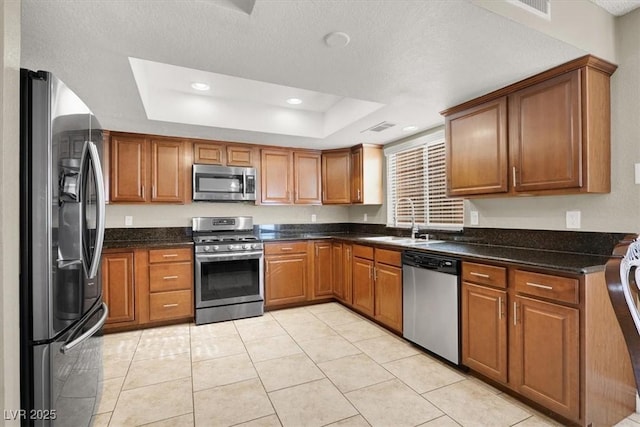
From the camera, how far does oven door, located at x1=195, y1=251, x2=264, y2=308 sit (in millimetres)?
3611

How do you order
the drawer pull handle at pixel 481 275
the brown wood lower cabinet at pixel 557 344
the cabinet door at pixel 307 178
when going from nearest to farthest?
1. the brown wood lower cabinet at pixel 557 344
2. the drawer pull handle at pixel 481 275
3. the cabinet door at pixel 307 178

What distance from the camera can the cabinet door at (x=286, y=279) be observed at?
13.2 feet

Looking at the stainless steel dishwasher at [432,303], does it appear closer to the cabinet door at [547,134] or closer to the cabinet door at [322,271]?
the cabinet door at [547,134]

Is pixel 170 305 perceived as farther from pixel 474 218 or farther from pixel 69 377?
pixel 474 218

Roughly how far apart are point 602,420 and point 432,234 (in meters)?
2.02

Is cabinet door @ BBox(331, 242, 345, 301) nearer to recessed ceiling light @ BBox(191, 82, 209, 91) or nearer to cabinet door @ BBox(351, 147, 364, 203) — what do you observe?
cabinet door @ BBox(351, 147, 364, 203)

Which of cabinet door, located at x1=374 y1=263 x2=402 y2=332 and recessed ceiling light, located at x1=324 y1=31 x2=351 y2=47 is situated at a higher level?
recessed ceiling light, located at x1=324 y1=31 x2=351 y2=47

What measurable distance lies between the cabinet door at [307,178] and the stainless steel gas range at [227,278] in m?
0.98

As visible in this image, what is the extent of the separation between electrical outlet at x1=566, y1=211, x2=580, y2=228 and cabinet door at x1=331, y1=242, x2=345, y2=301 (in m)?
2.49

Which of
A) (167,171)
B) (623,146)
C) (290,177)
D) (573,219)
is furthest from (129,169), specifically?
(623,146)

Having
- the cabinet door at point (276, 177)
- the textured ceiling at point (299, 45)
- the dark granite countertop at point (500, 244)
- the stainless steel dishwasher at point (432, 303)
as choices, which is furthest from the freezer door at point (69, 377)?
the cabinet door at point (276, 177)

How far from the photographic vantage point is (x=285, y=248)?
162 inches

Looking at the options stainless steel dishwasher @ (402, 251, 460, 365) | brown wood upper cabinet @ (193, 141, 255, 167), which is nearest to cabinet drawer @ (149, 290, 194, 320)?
brown wood upper cabinet @ (193, 141, 255, 167)

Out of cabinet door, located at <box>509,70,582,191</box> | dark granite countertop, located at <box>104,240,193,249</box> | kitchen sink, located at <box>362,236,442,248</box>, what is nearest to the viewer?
cabinet door, located at <box>509,70,582,191</box>
